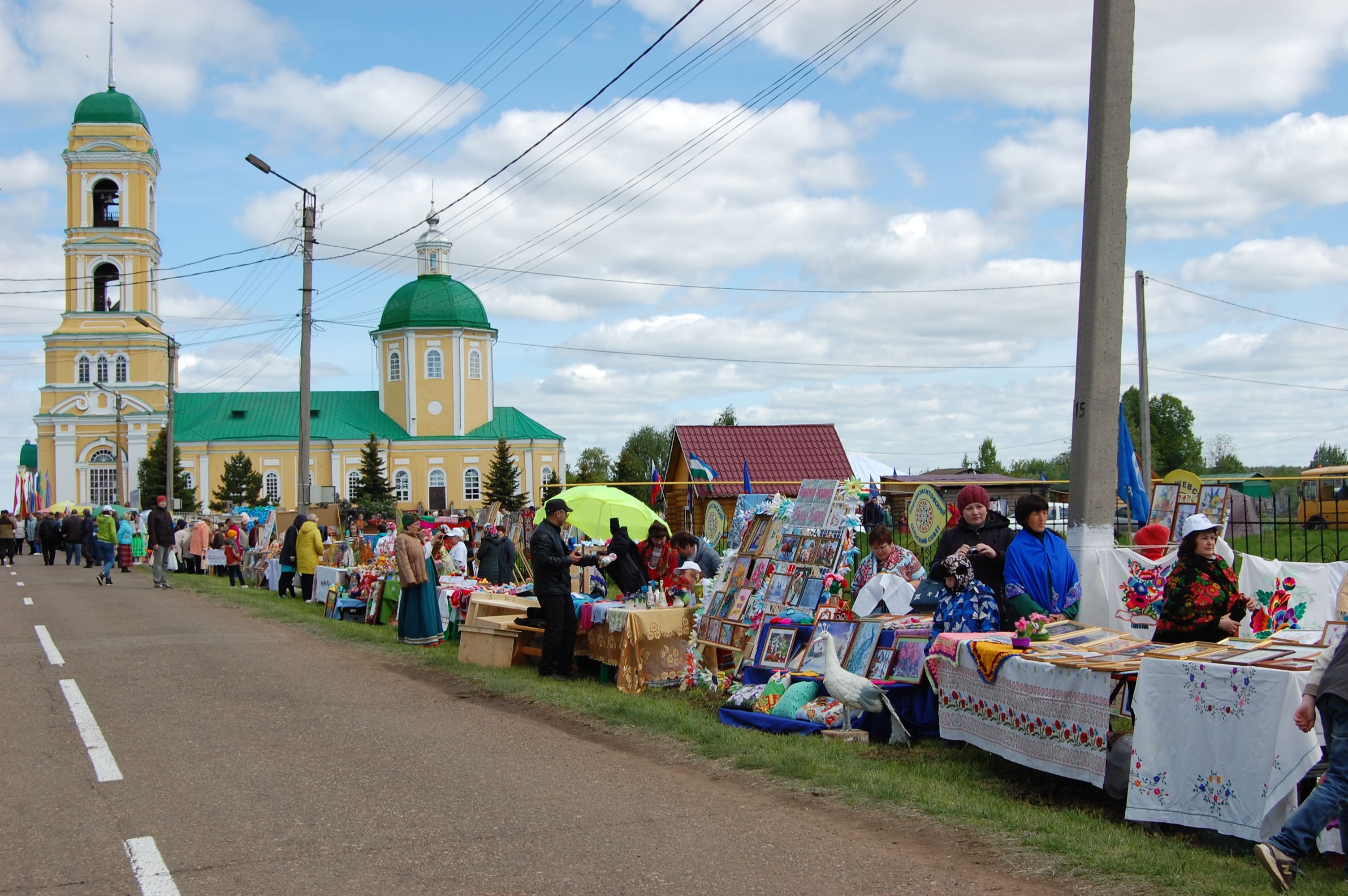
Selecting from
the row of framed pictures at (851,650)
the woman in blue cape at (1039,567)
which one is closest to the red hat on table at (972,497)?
the woman in blue cape at (1039,567)

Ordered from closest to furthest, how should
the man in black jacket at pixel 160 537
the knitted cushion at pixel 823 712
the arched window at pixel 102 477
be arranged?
1. the knitted cushion at pixel 823 712
2. the man in black jacket at pixel 160 537
3. the arched window at pixel 102 477

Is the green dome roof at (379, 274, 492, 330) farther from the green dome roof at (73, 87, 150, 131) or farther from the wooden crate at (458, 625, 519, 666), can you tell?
the wooden crate at (458, 625, 519, 666)

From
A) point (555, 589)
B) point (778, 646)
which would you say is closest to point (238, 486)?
point (555, 589)

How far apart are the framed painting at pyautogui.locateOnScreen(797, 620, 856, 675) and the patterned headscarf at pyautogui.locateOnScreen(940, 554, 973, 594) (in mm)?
959

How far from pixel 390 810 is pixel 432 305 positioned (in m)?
75.8

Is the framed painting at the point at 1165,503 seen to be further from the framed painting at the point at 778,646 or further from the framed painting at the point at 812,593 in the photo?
the framed painting at the point at 778,646

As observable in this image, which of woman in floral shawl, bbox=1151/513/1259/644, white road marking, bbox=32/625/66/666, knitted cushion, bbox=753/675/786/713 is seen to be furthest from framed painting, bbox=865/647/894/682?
white road marking, bbox=32/625/66/666

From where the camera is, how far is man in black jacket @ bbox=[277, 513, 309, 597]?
23062 mm

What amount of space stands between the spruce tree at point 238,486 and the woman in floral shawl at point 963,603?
72.2m

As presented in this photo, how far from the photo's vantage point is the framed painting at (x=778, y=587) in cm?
1052

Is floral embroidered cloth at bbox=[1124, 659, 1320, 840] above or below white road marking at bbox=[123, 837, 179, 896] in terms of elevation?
above

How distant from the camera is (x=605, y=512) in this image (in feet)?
58.3

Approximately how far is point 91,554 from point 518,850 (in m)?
32.4

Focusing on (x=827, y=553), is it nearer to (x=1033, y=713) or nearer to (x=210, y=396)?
(x=1033, y=713)
